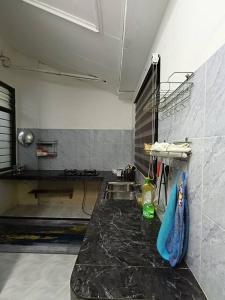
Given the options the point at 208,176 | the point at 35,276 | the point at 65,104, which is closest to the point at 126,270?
the point at 208,176

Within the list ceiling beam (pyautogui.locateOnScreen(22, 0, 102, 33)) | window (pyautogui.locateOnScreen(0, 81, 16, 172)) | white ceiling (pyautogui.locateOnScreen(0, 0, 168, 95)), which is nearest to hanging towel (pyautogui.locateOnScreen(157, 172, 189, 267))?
white ceiling (pyautogui.locateOnScreen(0, 0, 168, 95))

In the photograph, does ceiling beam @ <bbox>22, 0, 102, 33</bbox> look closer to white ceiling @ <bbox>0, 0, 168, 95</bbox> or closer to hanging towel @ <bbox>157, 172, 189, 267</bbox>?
white ceiling @ <bbox>0, 0, 168, 95</bbox>

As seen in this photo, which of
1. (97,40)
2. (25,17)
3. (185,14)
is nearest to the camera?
(185,14)

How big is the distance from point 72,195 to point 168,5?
3.48m

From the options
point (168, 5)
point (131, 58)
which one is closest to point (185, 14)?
point (168, 5)

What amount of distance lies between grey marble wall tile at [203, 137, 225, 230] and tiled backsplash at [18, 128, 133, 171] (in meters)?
3.43

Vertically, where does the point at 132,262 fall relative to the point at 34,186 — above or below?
above

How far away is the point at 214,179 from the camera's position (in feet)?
2.29

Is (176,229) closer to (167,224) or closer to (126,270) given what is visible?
(167,224)

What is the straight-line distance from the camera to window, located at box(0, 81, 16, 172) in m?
3.72

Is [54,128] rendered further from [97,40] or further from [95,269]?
[95,269]

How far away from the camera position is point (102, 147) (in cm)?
423

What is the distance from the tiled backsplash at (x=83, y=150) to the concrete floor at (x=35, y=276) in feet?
6.18

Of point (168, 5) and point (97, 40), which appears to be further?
point (97, 40)
